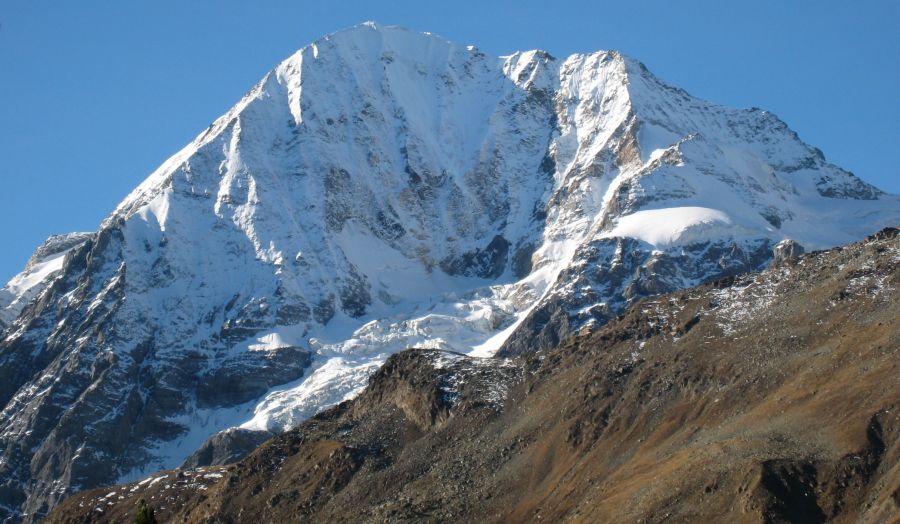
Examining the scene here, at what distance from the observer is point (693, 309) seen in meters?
172

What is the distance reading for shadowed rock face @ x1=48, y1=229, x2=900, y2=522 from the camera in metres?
130

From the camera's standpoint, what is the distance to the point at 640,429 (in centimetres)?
15412

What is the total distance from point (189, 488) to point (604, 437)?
54.1 metres

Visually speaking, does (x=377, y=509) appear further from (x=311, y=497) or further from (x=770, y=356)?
(x=770, y=356)

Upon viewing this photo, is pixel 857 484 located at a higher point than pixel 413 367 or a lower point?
lower

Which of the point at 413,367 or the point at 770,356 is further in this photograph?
the point at 413,367

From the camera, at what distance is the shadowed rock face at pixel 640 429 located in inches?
5138

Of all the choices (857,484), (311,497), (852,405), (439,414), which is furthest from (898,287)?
(311,497)

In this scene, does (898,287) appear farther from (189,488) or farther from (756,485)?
(189,488)

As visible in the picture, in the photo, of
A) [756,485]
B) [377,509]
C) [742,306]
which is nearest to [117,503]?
[377,509]

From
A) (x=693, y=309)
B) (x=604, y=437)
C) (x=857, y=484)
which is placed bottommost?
(x=857, y=484)

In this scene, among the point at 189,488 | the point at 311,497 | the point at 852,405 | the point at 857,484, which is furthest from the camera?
the point at 189,488

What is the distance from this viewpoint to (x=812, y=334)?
502 ft

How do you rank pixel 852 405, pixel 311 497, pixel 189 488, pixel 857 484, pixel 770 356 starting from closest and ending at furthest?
pixel 857 484 → pixel 852 405 → pixel 770 356 → pixel 311 497 → pixel 189 488
